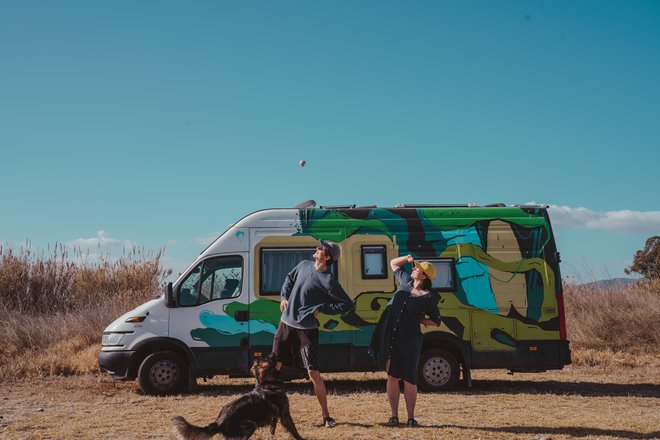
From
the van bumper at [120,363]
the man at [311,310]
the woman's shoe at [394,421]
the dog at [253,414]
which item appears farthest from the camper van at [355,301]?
the dog at [253,414]

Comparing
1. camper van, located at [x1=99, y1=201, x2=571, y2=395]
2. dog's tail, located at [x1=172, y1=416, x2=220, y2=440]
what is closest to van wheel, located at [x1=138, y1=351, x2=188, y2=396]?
camper van, located at [x1=99, y1=201, x2=571, y2=395]

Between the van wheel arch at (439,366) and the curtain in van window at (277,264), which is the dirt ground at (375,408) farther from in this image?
the curtain in van window at (277,264)

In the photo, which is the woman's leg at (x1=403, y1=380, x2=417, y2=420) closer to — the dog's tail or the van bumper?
the dog's tail

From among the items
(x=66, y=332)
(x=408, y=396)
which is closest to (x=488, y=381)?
(x=408, y=396)

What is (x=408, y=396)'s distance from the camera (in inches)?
293

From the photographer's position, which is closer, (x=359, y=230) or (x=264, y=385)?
(x=264, y=385)

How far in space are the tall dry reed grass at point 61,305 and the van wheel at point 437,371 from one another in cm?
653

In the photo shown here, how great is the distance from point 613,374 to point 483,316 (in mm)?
4022

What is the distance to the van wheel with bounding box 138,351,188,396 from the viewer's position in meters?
10.5

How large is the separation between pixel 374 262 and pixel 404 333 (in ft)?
11.2

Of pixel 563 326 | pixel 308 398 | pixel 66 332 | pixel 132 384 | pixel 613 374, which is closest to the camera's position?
pixel 308 398

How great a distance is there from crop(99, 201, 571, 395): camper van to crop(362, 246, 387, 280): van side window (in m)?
0.02

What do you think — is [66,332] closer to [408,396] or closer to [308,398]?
[308,398]

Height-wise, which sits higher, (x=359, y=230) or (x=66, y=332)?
(x=359, y=230)
